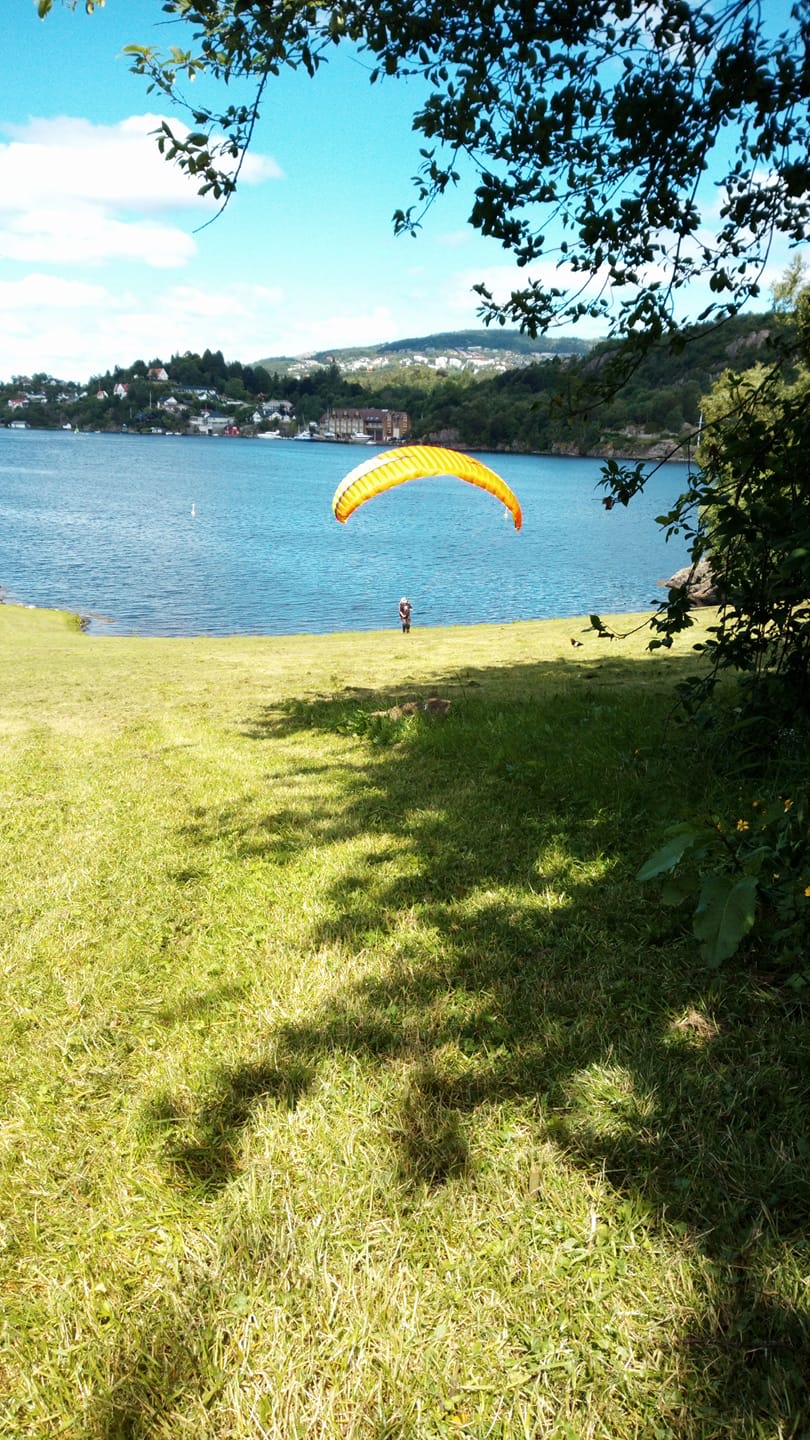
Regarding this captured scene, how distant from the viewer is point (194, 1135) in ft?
9.33

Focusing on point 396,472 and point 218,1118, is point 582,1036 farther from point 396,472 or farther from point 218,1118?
point 396,472

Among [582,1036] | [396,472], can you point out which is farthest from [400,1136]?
[396,472]

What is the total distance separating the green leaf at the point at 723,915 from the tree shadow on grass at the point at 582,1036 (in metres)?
0.81

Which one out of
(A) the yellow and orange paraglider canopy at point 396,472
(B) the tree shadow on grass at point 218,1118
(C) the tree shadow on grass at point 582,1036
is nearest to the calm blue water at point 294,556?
(A) the yellow and orange paraglider canopy at point 396,472

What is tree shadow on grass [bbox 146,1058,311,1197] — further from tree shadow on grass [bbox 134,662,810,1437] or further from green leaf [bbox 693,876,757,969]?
green leaf [bbox 693,876,757,969]

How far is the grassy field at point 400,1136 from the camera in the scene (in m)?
2.04

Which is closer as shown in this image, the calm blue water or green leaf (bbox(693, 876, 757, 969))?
green leaf (bbox(693, 876, 757, 969))

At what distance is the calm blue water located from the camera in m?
41.2

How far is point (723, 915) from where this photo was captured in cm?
222

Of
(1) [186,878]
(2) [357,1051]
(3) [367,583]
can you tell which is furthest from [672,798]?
(3) [367,583]

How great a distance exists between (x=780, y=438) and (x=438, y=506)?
109307 mm

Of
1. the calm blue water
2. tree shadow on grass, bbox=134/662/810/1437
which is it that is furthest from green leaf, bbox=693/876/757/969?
the calm blue water

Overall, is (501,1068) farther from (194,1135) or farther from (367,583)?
(367,583)

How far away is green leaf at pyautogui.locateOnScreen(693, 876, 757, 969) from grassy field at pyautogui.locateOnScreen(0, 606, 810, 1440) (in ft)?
2.88
